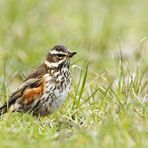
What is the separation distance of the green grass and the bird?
0.40 ft

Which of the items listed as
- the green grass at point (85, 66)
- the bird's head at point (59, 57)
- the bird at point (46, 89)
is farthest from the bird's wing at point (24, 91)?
the bird's head at point (59, 57)

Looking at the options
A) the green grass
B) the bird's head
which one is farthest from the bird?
the green grass

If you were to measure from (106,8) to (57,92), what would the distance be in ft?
22.0

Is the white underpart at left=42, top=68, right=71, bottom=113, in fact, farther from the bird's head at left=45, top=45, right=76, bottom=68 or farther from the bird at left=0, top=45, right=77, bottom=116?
the bird's head at left=45, top=45, right=76, bottom=68

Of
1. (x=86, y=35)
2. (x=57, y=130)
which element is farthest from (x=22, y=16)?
(x=57, y=130)

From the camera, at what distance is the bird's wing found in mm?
9812

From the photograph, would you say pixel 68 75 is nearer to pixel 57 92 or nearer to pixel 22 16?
pixel 57 92

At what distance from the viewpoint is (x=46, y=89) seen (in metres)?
9.74

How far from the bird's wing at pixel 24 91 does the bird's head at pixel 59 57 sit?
0.98 feet

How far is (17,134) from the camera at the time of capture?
8172 mm

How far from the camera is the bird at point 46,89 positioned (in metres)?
9.68

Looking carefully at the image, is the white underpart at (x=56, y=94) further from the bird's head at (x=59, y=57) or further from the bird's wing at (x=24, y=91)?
the bird's head at (x=59, y=57)

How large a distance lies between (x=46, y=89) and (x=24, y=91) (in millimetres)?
351

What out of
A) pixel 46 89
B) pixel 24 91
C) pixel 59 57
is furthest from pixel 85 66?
pixel 46 89
